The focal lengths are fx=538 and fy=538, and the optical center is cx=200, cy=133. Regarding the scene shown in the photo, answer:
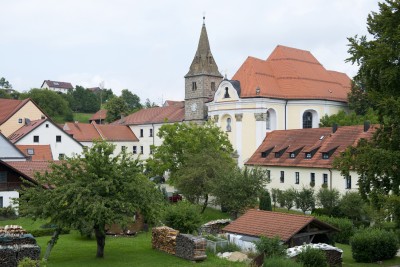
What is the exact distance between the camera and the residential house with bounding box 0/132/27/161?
46.6 m

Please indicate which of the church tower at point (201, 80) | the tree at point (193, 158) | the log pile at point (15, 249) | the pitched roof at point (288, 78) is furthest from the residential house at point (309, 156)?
the log pile at point (15, 249)

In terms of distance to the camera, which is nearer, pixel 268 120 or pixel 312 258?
pixel 312 258

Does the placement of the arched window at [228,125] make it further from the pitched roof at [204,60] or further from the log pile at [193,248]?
the log pile at [193,248]

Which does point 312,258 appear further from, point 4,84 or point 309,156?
point 4,84

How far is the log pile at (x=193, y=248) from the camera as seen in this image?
24609mm

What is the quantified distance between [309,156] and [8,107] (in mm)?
40099

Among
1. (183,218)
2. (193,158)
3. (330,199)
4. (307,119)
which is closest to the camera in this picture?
(183,218)

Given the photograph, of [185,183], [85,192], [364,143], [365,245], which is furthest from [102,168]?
[185,183]

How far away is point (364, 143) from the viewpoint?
888 inches

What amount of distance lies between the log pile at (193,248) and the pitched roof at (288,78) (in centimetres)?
3538

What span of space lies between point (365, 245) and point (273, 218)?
470 cm

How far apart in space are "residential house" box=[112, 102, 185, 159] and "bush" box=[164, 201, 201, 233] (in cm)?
4754

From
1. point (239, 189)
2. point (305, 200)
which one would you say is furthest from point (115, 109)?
point (239, 189)

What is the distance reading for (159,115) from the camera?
8200 cm
